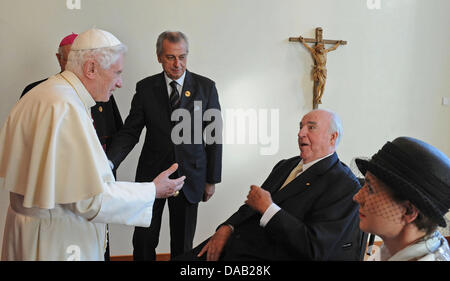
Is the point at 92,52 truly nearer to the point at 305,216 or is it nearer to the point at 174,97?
the point at 174,97

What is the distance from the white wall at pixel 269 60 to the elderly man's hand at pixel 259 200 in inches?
76.9

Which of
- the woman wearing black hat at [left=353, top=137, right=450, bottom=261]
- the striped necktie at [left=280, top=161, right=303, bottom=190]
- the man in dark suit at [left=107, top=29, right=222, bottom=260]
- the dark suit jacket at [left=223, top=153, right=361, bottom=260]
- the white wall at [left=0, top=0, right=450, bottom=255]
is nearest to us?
the woman wearing black hat at [left=353, top=137, right=450, bottom=261]

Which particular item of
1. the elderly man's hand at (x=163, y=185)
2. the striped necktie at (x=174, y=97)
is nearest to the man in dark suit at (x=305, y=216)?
the elderly man's hand at (x=163, y=185)

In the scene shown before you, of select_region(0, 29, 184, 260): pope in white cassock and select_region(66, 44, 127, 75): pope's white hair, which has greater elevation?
select_region(66, 44, 127, 75): pope's white hair

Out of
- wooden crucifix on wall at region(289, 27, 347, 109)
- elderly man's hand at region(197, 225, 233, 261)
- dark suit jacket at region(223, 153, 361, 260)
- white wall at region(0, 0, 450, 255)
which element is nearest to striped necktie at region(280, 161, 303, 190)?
dark suit jacket at region(223, 153, 361, 260)

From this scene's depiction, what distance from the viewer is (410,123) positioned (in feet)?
16.0

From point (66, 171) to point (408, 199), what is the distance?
1.31 metres

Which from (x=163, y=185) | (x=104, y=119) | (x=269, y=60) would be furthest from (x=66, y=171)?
(x=269, y=60)

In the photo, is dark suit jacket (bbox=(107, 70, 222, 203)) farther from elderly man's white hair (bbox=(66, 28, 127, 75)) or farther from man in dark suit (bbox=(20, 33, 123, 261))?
elderly man's white hair (bbox=(66, 28, 127, 75))

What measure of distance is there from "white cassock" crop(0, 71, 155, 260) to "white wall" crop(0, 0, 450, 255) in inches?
81.6

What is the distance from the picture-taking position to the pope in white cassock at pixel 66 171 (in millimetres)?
1831

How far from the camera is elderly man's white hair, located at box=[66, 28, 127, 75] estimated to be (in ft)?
6.64

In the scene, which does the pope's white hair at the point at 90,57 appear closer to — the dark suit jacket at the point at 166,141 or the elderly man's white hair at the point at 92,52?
the elderly man's white hair at the point at 92,52

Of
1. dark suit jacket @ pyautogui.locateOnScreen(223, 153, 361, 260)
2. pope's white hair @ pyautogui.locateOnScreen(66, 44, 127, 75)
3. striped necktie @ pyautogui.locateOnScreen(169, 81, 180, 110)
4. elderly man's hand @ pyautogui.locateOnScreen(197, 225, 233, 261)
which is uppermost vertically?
pope's white hair @ pyautogui.locateOnScreen(66, 44, 127, 75)
